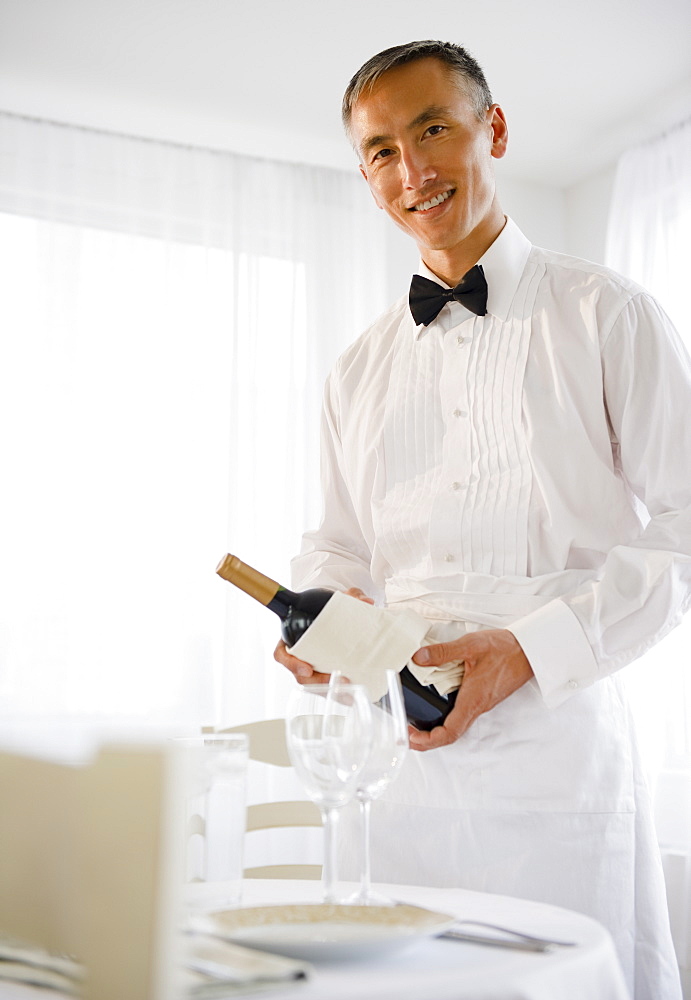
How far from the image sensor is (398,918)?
83 centimetres

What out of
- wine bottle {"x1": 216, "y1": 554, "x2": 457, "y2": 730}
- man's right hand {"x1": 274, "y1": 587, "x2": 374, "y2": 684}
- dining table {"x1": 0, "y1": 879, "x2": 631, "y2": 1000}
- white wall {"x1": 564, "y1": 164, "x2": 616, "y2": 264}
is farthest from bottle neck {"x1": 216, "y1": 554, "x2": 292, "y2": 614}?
white wall {"x1": 564, "y1": 164, "x2": 616, "y2": 264}

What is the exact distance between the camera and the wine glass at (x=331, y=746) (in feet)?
3.04

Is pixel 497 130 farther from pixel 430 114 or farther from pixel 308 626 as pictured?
pixel 308 626

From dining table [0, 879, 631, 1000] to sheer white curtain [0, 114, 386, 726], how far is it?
2855 millimetres

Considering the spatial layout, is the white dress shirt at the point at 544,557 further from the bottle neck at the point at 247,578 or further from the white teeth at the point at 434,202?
the bottle neck at the point at 247,578

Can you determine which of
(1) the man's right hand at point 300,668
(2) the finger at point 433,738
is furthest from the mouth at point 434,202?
(2) the finger at point 433,738

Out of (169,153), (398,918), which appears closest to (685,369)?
(398,918)

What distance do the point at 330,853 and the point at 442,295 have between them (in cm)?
106

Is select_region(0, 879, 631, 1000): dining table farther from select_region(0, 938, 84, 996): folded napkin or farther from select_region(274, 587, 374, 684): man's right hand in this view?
select_region(274, 587, 374, 684): man's right hand

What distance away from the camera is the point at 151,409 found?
3854mm

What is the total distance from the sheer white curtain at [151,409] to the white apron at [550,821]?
2.32m

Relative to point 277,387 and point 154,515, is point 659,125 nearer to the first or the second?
point 277,387

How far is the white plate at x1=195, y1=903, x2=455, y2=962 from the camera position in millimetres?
752

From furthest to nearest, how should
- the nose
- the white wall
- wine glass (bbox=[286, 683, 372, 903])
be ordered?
the white wall, the nose, wine glass (bbox=[286, 683, 372, 903])
